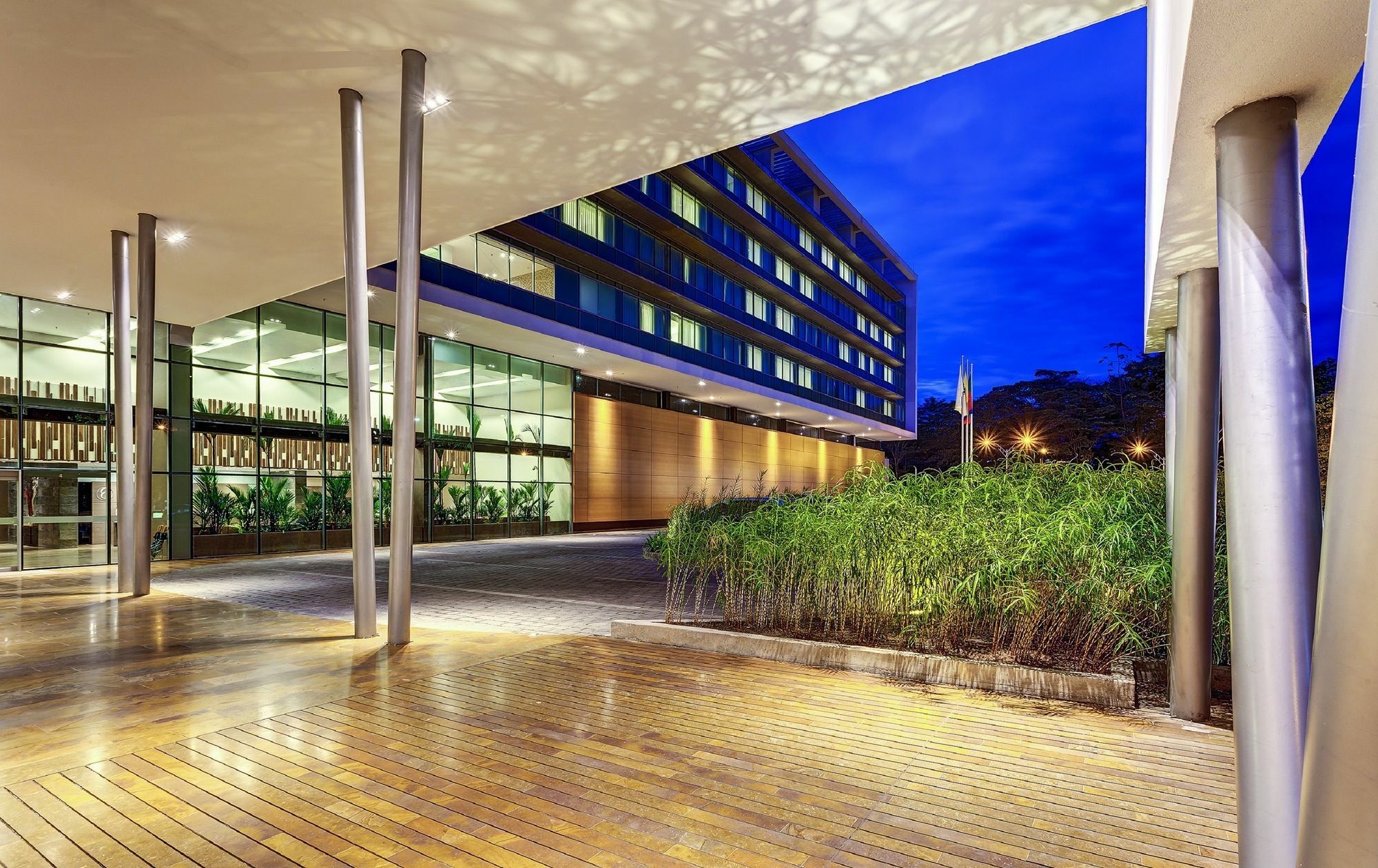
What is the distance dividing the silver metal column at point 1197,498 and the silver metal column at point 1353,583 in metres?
3.89

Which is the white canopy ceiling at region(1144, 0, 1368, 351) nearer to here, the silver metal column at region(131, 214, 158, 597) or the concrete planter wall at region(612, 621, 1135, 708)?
the concrete planter wall at region(612, 621, 1135, 708)

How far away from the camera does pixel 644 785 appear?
352 centimetres

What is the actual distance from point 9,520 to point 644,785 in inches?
608

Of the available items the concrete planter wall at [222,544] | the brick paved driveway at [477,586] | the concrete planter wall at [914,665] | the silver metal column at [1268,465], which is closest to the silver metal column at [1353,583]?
the silver metal column at [1268,465]

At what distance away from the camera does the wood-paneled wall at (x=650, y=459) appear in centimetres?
2612

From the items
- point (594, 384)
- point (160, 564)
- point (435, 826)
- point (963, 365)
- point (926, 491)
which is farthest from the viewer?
point (594, 384)

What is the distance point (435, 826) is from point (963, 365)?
2108 cm

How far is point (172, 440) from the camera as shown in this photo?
15469 mm

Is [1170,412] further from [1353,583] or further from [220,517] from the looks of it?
[220,517]

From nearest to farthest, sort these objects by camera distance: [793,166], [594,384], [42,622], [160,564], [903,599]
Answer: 1. [903,599]
2. [42,622]
3. [160,564]
4. [594,384]
5. [793,166]

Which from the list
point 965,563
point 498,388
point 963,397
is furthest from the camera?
point 498,388

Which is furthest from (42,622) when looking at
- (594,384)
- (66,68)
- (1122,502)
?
(594,384)

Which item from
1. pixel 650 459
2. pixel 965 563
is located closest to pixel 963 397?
pixel 650 459

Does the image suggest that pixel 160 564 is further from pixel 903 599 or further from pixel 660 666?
pixel 903 599
